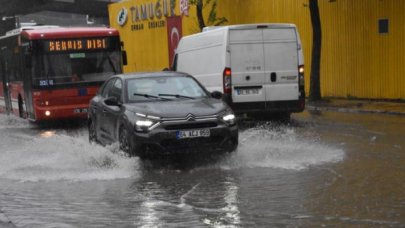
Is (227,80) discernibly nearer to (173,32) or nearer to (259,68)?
(259,68)

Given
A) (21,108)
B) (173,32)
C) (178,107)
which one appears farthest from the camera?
(173,32)

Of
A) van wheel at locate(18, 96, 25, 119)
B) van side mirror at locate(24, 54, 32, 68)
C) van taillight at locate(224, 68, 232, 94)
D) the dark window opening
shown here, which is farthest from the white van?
van wheel at locate(18, 96, 25, 119)

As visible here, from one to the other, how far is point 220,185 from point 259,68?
25.9 ft

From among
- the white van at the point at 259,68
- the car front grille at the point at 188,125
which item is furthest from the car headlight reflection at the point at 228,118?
the white van at the point at 259,68

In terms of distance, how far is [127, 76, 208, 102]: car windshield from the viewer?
1137cm

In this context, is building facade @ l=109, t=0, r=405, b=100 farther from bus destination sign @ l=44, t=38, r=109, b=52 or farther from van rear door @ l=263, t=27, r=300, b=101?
bus destination sign @ l=44, t=38, r=109, b=52

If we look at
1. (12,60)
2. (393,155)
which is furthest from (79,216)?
(12,60)

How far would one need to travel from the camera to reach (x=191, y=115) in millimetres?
10289

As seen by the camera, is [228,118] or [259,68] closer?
[228,118]

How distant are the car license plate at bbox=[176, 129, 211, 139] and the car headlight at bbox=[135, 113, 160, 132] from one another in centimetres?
36

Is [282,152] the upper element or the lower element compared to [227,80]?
lower

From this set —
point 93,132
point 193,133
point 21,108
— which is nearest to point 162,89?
point 193,133

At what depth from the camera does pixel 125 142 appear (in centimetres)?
1079

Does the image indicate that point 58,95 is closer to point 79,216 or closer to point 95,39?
point 95,39
